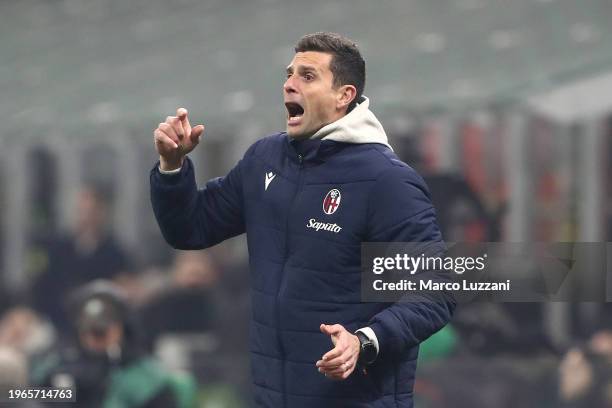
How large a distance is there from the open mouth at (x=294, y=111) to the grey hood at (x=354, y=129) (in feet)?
0.20

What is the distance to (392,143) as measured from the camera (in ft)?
22.9

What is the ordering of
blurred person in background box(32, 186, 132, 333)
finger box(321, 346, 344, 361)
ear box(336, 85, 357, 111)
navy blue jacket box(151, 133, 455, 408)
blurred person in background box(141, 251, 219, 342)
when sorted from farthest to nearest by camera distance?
blurred person in background box(32, 186, 132, 333), blurred person in background box(141, 251, 219, 342), ear box(336, 85, 357, 111), navy blue jacket box(151, 133, 455, 408), finger box(321, 346, 344, 361)

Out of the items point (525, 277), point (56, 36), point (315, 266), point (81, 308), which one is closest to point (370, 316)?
point (315, 266)

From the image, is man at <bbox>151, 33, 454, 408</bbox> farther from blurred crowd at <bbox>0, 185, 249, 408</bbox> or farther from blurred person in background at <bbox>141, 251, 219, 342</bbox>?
blurred person in background at <bbox>141, 251, 219, 342</bbox>

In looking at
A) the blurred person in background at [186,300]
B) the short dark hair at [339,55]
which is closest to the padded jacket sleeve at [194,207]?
the short dark hair at [339,55]

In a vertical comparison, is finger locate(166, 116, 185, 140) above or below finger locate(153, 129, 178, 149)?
above

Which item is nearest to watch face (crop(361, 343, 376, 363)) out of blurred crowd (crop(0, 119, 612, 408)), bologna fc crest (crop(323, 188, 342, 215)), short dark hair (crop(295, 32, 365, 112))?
bologna fc crest (crop(323, 188, 342, 215))

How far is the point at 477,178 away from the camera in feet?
22.8

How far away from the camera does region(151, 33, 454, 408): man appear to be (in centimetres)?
365

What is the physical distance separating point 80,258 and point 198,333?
0.80 metres

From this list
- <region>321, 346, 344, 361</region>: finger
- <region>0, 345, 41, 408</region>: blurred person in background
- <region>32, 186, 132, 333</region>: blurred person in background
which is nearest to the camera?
<region>321, 346, 344, 361</region>: finger

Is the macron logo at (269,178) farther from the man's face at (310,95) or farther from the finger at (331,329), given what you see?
the finger at (331,329)

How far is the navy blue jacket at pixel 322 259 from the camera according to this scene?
3635 mm

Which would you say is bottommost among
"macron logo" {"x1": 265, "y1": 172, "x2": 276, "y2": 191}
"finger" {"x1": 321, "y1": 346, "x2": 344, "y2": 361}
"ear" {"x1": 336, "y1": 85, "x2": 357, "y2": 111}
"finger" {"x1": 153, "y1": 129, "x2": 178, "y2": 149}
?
"finger" {"x1": 321, "y1": 346, "x2": 344, "y2": 361}
